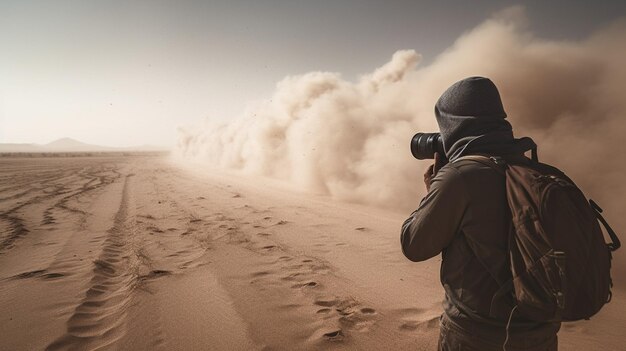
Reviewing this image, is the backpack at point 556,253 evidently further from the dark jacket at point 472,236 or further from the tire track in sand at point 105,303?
Result: the tire track in sand at point 105,303

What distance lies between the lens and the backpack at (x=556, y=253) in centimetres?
102

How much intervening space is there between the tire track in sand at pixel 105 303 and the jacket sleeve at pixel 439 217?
2.63m

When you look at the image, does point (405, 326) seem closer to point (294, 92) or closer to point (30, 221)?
point (30, 221)

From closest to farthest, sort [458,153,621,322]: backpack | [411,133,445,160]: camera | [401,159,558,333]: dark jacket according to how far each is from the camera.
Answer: [458,153,621,322]: backpack → [401,159,558,333]: dark jacket → [411,133,445,160]: camera

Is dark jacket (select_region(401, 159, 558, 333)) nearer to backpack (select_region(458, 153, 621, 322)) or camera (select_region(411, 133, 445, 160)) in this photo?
backpack (select_region(458, 153, 621, 322))

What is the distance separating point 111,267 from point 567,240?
459 cm

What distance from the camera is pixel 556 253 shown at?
101 cm

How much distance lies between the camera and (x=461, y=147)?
1412mm

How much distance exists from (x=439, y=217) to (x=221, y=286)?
114 inches

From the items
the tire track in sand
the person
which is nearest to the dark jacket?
the person

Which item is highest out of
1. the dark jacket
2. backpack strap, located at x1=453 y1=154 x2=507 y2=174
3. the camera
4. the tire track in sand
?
the camera

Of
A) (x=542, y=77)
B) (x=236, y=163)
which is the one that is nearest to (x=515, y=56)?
(x=542, y=77)

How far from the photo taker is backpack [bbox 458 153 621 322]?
1.02 m

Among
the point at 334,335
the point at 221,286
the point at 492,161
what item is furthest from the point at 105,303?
the point at 492,161
